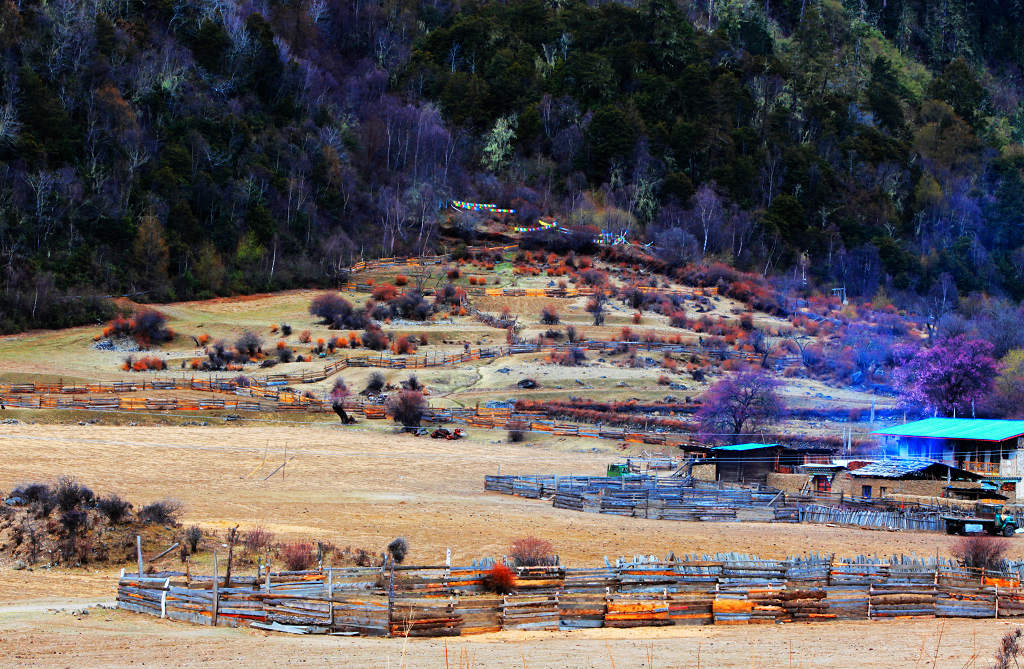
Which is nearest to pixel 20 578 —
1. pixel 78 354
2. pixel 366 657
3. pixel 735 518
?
pixel 366 657

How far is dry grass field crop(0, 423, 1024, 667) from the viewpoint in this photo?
59.4 ft

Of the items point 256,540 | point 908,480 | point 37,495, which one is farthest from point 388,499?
point 908,480

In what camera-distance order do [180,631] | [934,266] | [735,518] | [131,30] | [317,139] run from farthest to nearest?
[934,266] → [317,139] → [131,30] → [735,518] → [180,631]

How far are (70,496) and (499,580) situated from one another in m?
11.1

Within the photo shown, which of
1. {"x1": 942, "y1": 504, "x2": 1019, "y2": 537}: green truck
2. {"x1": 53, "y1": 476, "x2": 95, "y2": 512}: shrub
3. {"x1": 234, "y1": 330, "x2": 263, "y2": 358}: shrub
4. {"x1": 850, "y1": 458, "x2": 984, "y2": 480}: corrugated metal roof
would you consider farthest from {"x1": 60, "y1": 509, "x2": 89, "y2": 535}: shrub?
{"x1": 234, "y1": 330, "x2": 263, "y2": 358}: shrub

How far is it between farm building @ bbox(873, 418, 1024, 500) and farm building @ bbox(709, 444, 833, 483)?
480 cm

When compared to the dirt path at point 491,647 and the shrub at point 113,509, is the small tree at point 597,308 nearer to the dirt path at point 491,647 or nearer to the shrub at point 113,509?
the shrub at point 113,509

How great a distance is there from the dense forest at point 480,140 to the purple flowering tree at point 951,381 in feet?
114

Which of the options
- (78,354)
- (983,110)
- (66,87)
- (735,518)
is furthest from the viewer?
(983,110)

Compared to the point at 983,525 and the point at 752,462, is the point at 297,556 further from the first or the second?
the point at 752,462

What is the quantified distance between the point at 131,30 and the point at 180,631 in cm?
7138

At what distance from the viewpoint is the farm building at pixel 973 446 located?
38344 millimetres

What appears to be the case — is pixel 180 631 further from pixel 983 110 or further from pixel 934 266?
pixel 983 110

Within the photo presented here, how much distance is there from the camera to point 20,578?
22734mm
